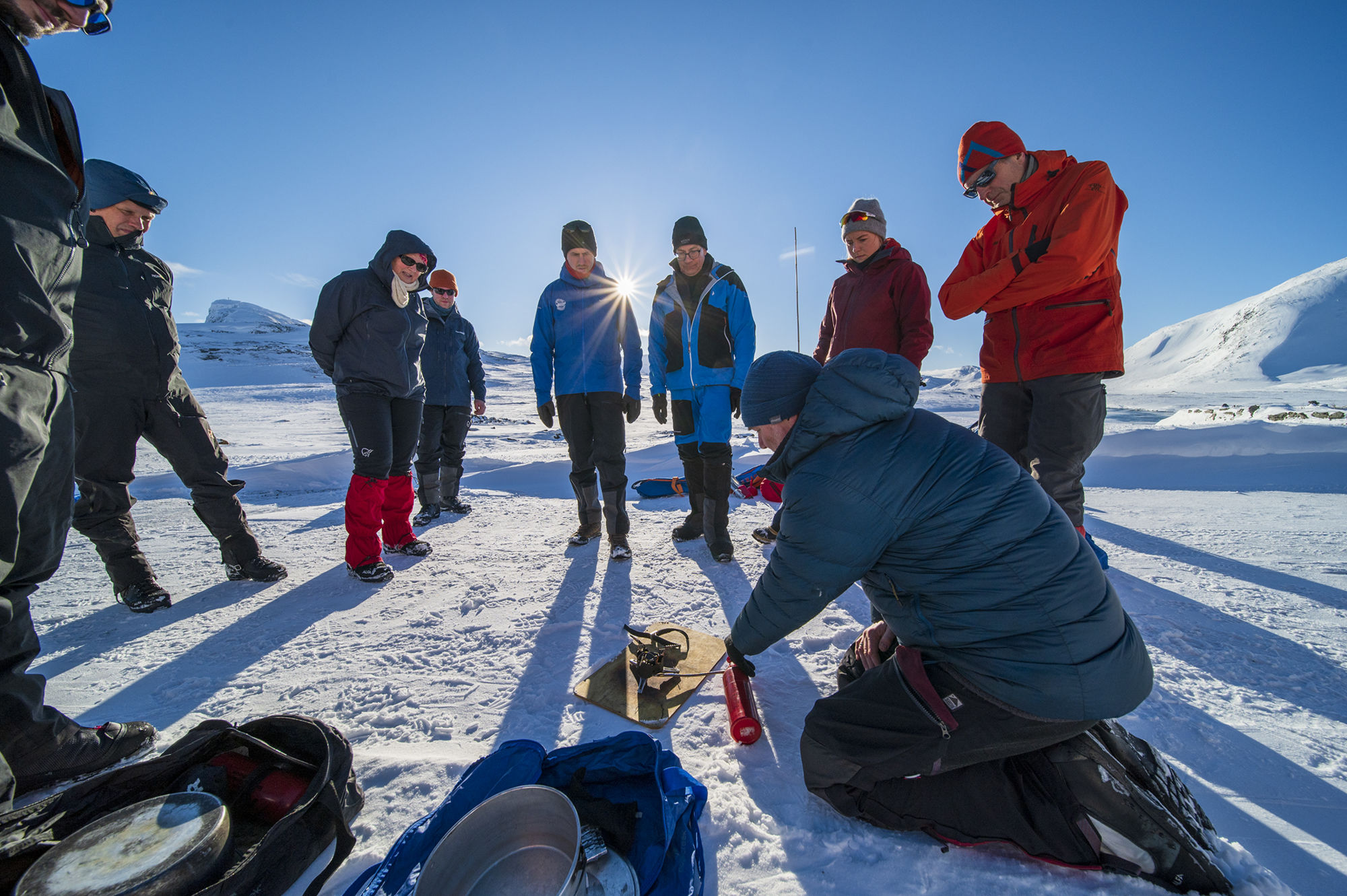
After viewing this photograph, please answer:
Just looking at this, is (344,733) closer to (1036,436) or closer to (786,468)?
(786,468)

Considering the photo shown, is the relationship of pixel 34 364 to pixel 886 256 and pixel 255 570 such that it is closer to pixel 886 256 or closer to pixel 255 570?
pixel 255 570

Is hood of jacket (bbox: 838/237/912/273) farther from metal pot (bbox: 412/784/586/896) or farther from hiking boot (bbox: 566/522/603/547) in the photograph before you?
metal pot (bbox: 412/784/586/896)

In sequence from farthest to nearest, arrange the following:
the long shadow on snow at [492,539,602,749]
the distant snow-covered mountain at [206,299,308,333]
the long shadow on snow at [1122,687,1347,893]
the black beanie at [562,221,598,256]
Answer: the distant snow-covered mountain at [206,299,308,333] < the black beanie at [562,221,598,256] < the long shadow on snow at [492,539,602,749] < the long shadow on snow at [1122,687,1347,893]

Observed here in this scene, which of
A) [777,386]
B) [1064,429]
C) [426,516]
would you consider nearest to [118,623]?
[426,516]

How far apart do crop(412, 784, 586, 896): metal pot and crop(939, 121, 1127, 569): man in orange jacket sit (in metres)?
2.59

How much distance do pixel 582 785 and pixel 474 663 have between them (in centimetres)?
111

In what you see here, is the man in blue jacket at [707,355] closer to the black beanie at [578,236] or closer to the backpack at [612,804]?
the black beanie at [578,236]

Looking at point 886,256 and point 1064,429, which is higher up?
point 886,256

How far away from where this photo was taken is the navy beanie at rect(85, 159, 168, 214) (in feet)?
8.41

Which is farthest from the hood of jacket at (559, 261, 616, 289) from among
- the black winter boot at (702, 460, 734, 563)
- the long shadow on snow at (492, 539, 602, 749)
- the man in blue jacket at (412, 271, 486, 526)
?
the long shadow on snow at (492, 539, 602, 749)

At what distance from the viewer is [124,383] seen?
2727mm

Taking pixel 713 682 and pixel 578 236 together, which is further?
pixel 578 236

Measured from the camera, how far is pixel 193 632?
2.59 metres

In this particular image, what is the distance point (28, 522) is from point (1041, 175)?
4146 millimetres
